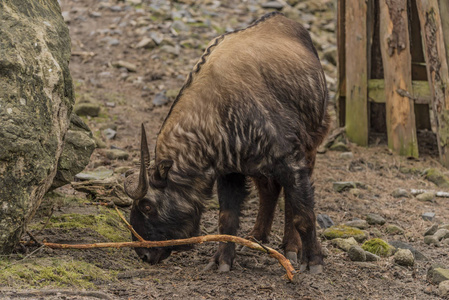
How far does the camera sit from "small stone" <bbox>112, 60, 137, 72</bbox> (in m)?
11.3

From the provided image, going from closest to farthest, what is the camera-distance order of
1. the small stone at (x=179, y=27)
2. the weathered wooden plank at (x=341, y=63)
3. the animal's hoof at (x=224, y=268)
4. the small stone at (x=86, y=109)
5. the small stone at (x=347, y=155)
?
the animal's hoof at (x=224, y=268) → the small stone at (x=347, y=155) → the small stone at (x=86, y=109) → the weathered wooden plank at (x=341, y=63) → the small stone at (x=179, y=27)

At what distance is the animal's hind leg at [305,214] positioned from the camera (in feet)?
16.3

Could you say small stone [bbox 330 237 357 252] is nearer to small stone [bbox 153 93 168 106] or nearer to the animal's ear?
the animal's ear

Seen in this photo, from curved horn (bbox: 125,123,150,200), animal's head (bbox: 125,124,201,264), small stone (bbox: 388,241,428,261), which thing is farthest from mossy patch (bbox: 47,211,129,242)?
small stone (bbox: 388,241,428,261)

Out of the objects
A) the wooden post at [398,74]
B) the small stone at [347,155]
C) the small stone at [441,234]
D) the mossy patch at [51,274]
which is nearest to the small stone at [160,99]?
the small stone at [347,155]

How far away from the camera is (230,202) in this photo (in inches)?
211

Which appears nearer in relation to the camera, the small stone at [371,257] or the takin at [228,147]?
the takin at [228,147]

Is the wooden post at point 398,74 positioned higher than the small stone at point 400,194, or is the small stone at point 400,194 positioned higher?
the wooden post at point 398,74

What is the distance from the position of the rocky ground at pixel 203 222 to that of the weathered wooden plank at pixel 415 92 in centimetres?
73

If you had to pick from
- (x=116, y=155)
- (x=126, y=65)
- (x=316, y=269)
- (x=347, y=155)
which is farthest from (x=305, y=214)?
(x=126, y=65)

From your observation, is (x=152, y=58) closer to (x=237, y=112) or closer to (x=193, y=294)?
(x=237, y=112)

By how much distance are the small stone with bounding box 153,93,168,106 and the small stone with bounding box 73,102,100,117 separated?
1.14 m

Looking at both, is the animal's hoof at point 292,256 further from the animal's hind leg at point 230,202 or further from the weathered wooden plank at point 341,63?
the weathered wooden plank at point 341,63

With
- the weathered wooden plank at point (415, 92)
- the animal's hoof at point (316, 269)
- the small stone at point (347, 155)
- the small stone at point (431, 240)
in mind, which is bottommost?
the small stone at point (431, 240)
